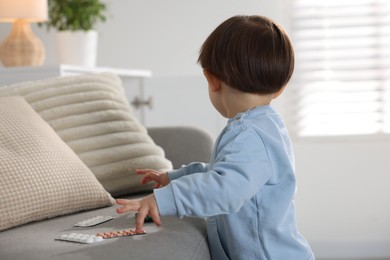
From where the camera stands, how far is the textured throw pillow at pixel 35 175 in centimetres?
147

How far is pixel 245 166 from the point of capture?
1.31m

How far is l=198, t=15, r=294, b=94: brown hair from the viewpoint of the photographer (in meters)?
1.40

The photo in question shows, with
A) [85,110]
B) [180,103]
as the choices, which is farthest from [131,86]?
[85,110]

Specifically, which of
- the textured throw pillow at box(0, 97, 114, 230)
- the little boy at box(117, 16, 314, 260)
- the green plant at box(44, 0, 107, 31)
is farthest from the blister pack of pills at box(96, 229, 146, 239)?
the green plant at box(44, 0, 107, 31)

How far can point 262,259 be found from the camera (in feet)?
4.56

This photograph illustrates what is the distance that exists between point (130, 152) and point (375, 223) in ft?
5.88

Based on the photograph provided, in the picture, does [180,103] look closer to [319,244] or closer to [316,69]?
[316,69]

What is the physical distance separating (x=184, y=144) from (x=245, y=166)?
885mm

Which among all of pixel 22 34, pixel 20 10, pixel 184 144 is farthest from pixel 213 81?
pixel 22 34

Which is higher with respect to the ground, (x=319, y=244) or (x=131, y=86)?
(x=131, y=86)

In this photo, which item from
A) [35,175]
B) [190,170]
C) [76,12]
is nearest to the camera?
[35,175]

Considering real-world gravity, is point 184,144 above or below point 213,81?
below

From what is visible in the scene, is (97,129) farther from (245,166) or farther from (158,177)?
(245,166)

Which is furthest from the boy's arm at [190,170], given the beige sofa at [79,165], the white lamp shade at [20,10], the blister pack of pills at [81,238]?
the white lamp shade at [20,10]
